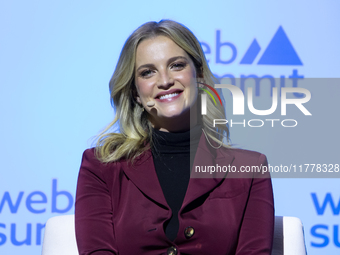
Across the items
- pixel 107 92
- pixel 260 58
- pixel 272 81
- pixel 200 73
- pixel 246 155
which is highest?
pixel 260 58

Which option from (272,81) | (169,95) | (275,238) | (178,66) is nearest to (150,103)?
(169,95)

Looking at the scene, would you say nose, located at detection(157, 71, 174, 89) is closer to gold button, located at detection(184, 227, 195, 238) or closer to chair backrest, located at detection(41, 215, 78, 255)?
gold button, located at detection(184, 227, 195, 238)

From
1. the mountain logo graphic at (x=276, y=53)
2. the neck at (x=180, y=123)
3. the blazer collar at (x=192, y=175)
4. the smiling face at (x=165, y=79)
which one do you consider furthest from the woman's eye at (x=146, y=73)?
the mountain logo graphic at (x=276, y=53)

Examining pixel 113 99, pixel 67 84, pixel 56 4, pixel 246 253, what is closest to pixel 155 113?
pixel 113 99

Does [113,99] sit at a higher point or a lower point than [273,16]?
lower

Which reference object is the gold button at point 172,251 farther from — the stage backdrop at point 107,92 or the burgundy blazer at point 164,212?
the stage backdrop at point 107,92

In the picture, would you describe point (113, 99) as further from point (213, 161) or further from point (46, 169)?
point (46, 169)

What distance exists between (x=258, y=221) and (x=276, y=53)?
142 centimetres

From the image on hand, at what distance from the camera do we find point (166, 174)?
1680 millimetres

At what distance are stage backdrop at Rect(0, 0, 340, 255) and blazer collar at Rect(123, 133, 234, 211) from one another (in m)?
0.80

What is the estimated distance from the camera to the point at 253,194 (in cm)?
161

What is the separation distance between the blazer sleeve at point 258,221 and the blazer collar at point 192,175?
0.15m

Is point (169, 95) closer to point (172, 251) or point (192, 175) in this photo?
point (192, 175)

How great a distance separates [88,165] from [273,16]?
5.48 ft
